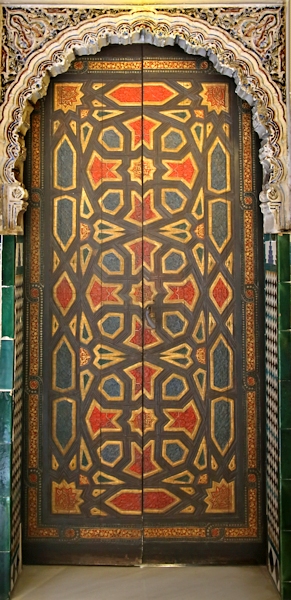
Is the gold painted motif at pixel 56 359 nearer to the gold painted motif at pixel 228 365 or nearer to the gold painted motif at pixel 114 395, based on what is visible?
the gold painted motif at pixel 114 395

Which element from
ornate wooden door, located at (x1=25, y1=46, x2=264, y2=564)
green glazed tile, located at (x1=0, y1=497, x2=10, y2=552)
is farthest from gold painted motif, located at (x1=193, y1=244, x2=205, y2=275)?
green glazed tile, located at (x1=0, y1=497, x2=10, y2=552)

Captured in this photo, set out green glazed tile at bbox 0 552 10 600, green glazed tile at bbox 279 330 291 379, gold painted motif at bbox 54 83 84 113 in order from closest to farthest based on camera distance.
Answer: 1. green glazed tile at bbox 0 552 10 600
2. green glazed tile at bbox 279 330 291 379
3. gold painted motif at bbox 54 83 84 113

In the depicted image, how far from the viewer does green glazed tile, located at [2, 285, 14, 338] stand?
3352 millimetres

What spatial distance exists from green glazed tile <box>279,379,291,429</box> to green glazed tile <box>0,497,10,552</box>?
1296 mm

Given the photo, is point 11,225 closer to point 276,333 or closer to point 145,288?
point 145,288

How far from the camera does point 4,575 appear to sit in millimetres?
3275

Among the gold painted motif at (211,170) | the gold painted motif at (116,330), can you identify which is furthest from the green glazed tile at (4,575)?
the gold painted motif at (211,170)

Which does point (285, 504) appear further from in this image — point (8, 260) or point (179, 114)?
point (179, 114)

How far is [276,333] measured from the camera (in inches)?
134

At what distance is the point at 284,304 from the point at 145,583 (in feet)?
4.72

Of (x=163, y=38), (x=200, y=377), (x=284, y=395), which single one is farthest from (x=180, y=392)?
(x=163, y=38)

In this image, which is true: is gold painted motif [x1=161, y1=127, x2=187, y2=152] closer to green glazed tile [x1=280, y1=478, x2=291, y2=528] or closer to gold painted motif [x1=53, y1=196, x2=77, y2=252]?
gold painted motif [x1=53, y1=196, x2=77, y2=252]

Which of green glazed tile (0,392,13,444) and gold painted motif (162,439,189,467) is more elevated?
green glazed tile (0,392,13,444)

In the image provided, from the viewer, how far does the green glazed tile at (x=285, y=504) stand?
3.32 meters
